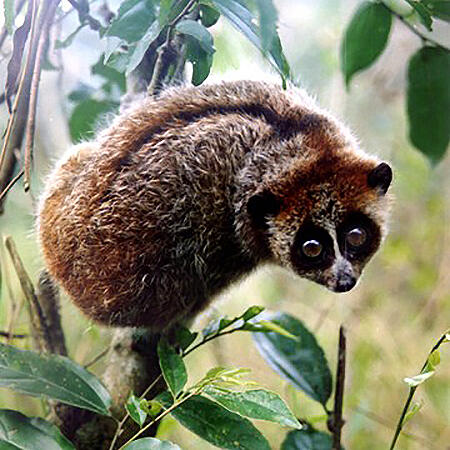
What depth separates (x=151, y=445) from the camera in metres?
1.23

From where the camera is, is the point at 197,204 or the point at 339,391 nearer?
the point at 339,391

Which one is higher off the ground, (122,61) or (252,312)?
(122,61)

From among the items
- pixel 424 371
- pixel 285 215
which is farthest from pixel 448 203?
pixel 424 371

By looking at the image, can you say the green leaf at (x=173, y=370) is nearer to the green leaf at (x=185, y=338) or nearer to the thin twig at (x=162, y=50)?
the green leaf at (x=185, y=338)

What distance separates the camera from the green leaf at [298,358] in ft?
6.33

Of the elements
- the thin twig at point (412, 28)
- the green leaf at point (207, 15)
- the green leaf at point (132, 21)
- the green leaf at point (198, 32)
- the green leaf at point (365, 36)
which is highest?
the thin twig at point (412, 28)

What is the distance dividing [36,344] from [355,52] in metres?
1.36

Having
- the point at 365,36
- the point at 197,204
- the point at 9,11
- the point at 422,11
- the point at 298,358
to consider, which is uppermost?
the point at 422,11

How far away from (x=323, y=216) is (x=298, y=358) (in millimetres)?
451

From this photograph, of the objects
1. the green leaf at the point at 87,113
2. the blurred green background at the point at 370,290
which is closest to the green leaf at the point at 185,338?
the green leaf at the point at 87,113

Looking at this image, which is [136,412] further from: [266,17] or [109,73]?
[109,73]

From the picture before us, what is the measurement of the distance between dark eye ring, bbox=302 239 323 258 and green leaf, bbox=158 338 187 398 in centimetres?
52

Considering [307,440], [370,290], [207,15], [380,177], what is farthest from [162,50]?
[370,290]

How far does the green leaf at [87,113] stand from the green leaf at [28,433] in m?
1.23
